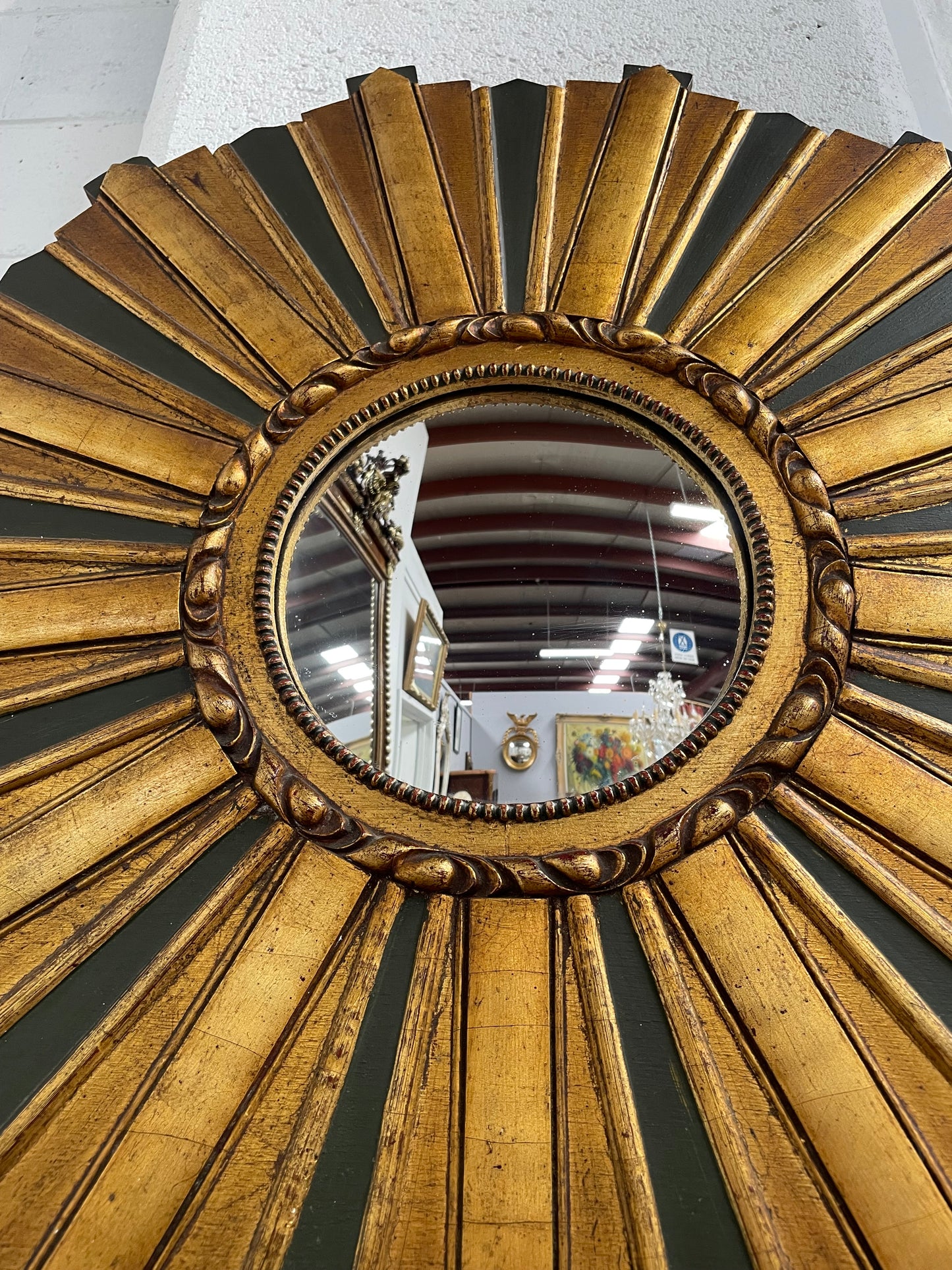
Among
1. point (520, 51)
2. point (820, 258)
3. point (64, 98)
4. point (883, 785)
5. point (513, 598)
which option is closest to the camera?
point (883, 785)

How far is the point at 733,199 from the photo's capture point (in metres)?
0.90

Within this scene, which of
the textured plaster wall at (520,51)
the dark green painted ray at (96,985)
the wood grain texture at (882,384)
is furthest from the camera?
the textured plaster wall at (520,51)

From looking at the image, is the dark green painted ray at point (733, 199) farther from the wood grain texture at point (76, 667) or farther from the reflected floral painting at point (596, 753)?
the wood grain texture at point (76, 667)

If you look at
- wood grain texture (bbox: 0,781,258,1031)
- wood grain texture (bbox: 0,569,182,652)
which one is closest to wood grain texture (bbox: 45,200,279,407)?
wood grain texture (bbox: 0,569,182,652)

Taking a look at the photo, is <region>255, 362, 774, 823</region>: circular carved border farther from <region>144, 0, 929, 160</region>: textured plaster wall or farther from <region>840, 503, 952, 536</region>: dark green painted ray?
<region>144, 0, 929, 160</region>: textured plaster wall

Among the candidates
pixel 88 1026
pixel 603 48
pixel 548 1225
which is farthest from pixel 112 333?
pixel 548 1225

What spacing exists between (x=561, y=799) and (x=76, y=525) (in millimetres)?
606

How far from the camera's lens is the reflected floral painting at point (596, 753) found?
26.6 inches

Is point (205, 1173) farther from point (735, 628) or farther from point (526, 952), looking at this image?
point (735, 628)

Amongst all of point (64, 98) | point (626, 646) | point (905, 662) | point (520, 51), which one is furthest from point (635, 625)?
point (64, 98)

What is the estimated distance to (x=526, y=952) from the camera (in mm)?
621

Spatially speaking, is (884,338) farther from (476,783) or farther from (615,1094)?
(615,1094)

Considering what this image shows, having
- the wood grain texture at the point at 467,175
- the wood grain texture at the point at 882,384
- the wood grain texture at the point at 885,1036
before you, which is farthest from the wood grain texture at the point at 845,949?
the wood grain texture at the point at 467,175

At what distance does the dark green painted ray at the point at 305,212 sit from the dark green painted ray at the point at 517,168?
171mm
